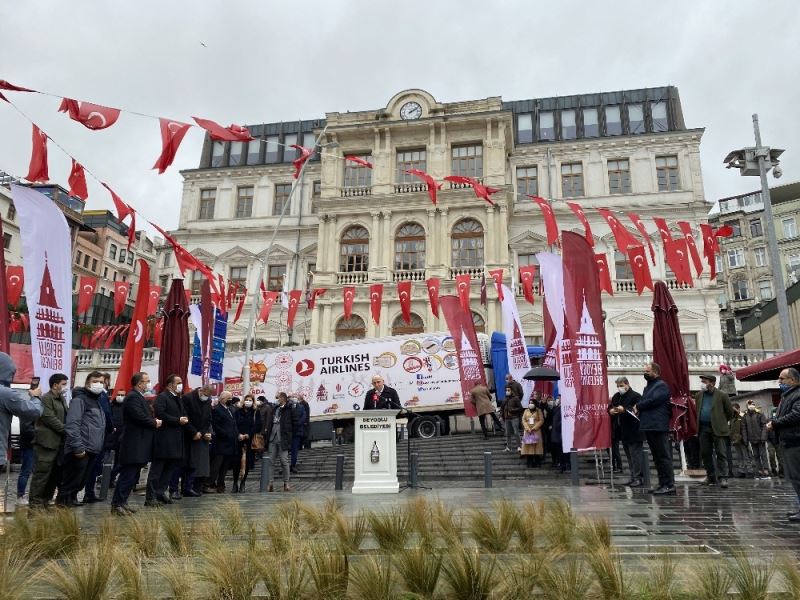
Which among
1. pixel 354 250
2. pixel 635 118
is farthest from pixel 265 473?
pixel 635 118

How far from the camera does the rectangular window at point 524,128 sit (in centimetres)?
3844

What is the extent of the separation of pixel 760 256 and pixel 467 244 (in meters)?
39.6

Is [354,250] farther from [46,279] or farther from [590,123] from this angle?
[46,279]

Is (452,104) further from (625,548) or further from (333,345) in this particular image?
(625,548)

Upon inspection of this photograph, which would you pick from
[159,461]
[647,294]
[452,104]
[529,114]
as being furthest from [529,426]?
[529,114]

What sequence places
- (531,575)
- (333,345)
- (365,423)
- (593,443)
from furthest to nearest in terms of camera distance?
(333,345)
(365,423)
(593,443)
(531,575)

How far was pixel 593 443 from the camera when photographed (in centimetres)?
981

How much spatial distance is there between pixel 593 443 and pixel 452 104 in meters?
28.4

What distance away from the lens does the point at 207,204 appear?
130 feet

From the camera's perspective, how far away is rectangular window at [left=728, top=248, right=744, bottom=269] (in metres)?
57.5

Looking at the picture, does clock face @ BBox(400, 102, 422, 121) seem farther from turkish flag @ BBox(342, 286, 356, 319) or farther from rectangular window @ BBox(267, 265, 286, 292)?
rectangular window @ BBox(267, 265, 286, 292)

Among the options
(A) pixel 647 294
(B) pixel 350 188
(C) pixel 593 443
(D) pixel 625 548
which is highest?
(B) pixel 350 188

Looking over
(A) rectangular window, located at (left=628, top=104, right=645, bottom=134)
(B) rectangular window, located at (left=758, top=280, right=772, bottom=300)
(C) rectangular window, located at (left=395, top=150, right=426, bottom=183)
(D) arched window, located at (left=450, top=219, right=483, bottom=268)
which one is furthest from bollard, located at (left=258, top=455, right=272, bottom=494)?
(B) rectangular window, located at (left=758, top=280, right=772, bottom=300)

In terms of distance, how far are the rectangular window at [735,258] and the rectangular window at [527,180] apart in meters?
33.0
